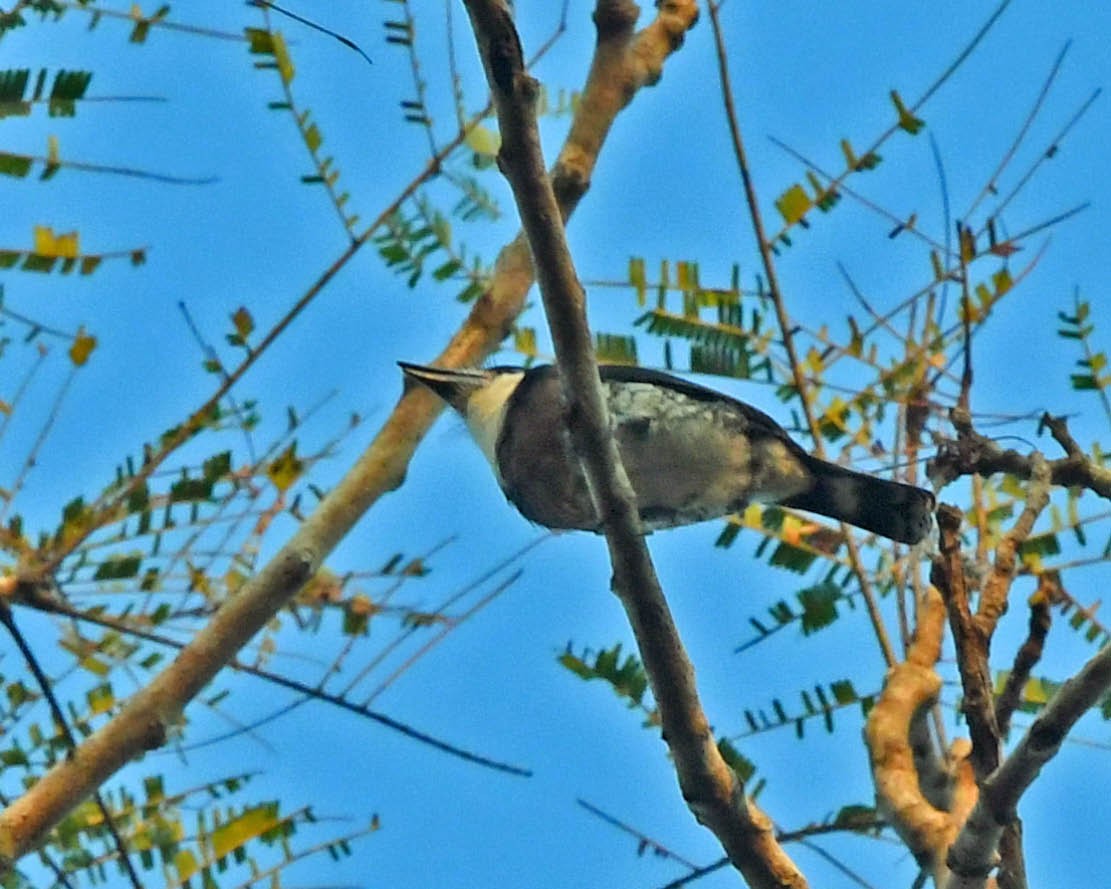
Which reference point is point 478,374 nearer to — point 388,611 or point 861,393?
point 388,611

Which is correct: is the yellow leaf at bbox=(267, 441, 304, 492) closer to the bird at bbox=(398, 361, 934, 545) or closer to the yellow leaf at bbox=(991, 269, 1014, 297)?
the bird at bbox=(398, 361, 934, 545)

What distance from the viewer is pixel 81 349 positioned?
13.3ft

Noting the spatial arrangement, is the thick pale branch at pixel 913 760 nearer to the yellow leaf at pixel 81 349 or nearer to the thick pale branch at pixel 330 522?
the thick pale branch at pixel 330 522

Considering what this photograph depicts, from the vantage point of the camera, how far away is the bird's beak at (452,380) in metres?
4.33

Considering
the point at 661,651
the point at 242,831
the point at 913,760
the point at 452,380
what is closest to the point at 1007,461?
the point at 913,760

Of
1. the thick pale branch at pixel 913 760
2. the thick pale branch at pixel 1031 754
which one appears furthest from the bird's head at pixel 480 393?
the thick pale branch at pixel 1031 754

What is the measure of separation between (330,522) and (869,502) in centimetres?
157

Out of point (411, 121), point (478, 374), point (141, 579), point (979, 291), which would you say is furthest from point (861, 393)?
point (141, 579)

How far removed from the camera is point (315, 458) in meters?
4.30

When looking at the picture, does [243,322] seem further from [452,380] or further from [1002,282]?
[1002,282]

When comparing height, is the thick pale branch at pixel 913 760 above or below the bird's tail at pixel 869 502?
below

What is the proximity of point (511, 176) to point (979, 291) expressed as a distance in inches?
69.7

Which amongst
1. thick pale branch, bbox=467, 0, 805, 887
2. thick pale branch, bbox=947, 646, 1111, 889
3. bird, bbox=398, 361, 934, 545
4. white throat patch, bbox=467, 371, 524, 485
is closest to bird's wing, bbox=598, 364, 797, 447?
bird, bbox=398, 361, 934, 545

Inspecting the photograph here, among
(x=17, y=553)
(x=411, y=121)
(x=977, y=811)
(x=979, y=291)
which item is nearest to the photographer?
(x=977, y=811)
